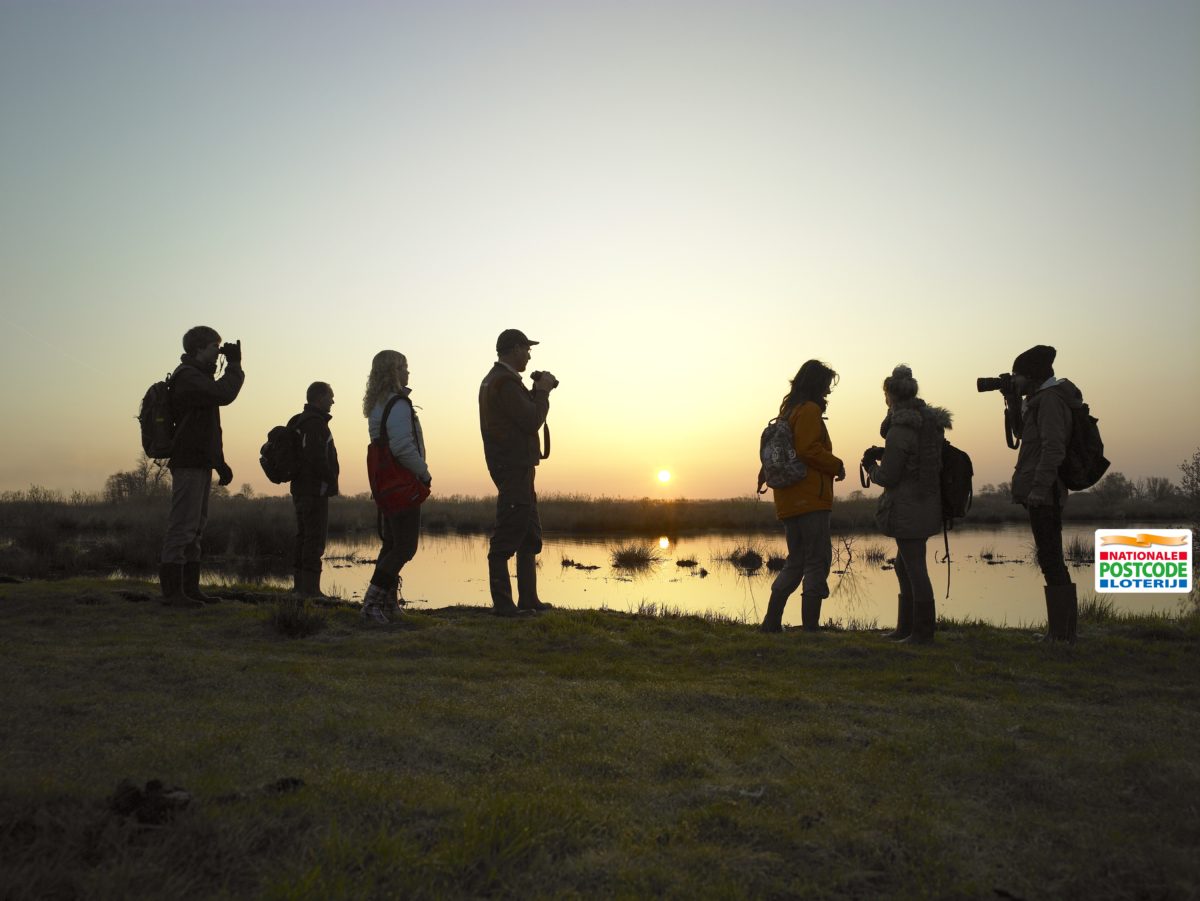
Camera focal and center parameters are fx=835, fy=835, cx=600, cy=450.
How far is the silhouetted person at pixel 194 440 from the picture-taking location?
6.74 m

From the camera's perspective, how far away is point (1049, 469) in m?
6.10

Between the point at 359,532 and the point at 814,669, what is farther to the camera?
the point at 359,532

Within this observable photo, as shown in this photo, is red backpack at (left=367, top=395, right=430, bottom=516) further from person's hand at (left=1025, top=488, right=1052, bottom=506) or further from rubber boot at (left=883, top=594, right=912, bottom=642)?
person's hand at (left=1025, top=488, right=1052, bottom=506)

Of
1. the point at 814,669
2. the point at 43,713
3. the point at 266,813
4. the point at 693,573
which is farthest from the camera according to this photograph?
the point at 693,573

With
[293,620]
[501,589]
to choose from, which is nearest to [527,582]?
[501,589]

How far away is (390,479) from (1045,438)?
193 inches

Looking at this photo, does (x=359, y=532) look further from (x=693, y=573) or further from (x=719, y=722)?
(x=719, y=722)

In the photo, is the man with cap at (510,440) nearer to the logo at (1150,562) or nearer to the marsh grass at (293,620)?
the marsh grass at (293,620)

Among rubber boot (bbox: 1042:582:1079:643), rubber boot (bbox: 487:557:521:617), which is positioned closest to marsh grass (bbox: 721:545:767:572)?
rubber boot (bbox: 487:557:521:617)

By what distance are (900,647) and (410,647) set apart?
354 centimetres

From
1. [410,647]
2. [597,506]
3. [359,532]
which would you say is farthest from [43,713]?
[597,506]

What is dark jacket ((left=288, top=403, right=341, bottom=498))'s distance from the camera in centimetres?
791

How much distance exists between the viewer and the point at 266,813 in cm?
266

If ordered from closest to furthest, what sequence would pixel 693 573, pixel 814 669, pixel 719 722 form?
1. pixel 719 722
2. pixel 814 669
3. pixel 693 573
